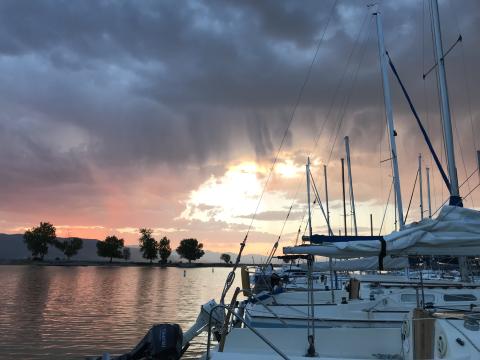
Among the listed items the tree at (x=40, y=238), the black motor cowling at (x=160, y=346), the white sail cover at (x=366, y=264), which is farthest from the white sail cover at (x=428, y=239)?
the tree at (x=40, y=238)

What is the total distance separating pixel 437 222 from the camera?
10281 mm

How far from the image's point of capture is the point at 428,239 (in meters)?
10.1

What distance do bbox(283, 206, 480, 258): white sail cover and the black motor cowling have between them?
344 centimetres

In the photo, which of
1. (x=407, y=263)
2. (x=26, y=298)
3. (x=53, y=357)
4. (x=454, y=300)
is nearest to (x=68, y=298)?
(x=26, y=298)

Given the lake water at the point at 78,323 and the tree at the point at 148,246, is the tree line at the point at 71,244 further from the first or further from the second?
the lake water at the point at 78,323

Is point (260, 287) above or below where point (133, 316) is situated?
above

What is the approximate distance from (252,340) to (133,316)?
2035 cm

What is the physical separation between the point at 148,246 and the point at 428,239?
190 meters

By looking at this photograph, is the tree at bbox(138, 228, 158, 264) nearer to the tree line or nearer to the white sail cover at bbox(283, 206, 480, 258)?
the tree line

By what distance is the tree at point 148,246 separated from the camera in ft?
634

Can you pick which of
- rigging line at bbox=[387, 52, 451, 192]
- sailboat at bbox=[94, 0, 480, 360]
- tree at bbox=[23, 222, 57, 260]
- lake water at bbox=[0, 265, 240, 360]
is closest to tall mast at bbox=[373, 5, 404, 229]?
rigging line at bbox=[387, 52, 451, 192]

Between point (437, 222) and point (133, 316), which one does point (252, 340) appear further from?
point (133, 316)

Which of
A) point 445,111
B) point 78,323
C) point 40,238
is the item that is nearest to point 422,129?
point 445,111

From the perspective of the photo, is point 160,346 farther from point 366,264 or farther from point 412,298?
point 366,264
